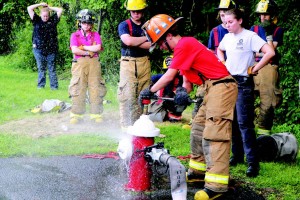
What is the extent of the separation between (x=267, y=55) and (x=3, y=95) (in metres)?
8.22

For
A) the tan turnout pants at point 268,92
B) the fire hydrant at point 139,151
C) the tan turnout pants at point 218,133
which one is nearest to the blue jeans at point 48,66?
the tan turnout pants at point 268,92

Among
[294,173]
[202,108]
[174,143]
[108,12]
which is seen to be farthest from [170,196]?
[108,12]

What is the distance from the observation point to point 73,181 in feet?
18.6

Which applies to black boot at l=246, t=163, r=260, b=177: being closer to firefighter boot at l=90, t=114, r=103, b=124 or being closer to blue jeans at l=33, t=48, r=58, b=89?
firefighter boot at l=90, t=114, r=103, b=124

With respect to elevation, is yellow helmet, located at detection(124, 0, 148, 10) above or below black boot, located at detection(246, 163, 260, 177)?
above

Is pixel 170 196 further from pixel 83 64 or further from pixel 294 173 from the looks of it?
pixel 83 64

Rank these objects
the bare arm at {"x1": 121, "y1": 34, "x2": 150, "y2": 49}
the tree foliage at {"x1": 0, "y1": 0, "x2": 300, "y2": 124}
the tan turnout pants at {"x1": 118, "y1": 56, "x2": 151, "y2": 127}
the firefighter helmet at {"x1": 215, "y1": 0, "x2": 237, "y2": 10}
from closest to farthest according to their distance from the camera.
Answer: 1. the firefighter helmet at {"x1": 215, "y1": 0, "x2": 237, "y2": 10}
2. the bare arm at {"x1": 121, "y1": 34, "x2": 150, "y2": 49}
3. the tan turnout pants at {"x1": 118, "y1": 56, "x2": 151, "y2": 127}
4. the tree foliage at {"x1": 0, "y1": 0, "x2": 300, "y2": 124}

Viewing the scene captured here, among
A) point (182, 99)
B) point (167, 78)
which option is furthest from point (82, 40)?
point (182, 99)

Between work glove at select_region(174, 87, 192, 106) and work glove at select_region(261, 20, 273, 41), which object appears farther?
work glove at select_region(261, 20, 273, 41)

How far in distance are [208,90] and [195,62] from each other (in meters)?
0.33

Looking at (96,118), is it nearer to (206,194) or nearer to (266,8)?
(266,8)

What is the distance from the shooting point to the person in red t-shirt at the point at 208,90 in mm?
5039

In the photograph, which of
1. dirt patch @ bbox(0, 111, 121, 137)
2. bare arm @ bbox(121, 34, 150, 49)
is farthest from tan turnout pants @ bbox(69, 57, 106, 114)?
bare arm @ bbox(121, 34, 150, 49)

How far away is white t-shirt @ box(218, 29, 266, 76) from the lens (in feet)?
19.1
